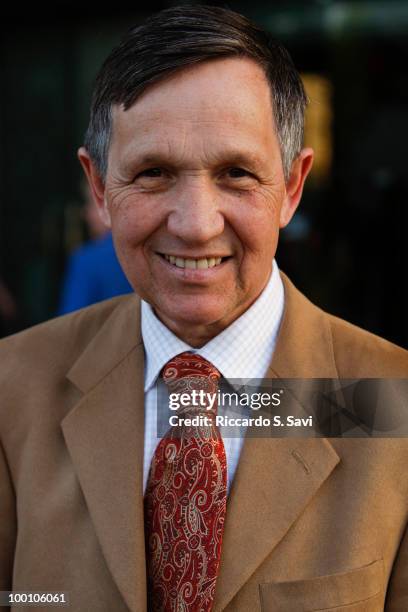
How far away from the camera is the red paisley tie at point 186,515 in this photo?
166 centimetres

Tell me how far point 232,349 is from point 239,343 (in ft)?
0.06

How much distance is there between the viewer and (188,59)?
5.41 ft

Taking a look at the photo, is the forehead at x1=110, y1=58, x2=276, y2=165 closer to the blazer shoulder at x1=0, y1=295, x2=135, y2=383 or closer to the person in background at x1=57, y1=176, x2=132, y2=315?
the blazer shoulder at x1=0, y1=295, x2=135, y2=383

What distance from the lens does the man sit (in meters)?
1.66

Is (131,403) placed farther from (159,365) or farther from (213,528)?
(213,528)

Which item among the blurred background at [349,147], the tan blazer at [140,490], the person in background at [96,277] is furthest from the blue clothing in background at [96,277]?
the tan blazer at [140,490]

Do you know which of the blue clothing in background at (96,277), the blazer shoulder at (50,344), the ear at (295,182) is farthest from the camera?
the blue clothing in background at (96,277)

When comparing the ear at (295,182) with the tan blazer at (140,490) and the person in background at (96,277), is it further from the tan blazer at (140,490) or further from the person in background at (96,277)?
the person in background at (96,277)

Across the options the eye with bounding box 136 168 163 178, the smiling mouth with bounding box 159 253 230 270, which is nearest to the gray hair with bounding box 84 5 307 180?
the eye with bounding box 136 168 163 178

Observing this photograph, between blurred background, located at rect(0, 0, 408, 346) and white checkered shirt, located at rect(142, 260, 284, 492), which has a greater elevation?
blurred background, located at rect(0, 0, 408, 346)

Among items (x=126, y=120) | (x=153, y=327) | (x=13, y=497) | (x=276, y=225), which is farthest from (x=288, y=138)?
(x=13, y=497)

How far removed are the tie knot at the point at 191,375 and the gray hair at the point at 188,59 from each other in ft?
1.30

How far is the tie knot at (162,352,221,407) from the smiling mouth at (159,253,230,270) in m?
0.21

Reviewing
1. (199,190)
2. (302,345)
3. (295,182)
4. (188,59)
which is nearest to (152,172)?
(199,190)
